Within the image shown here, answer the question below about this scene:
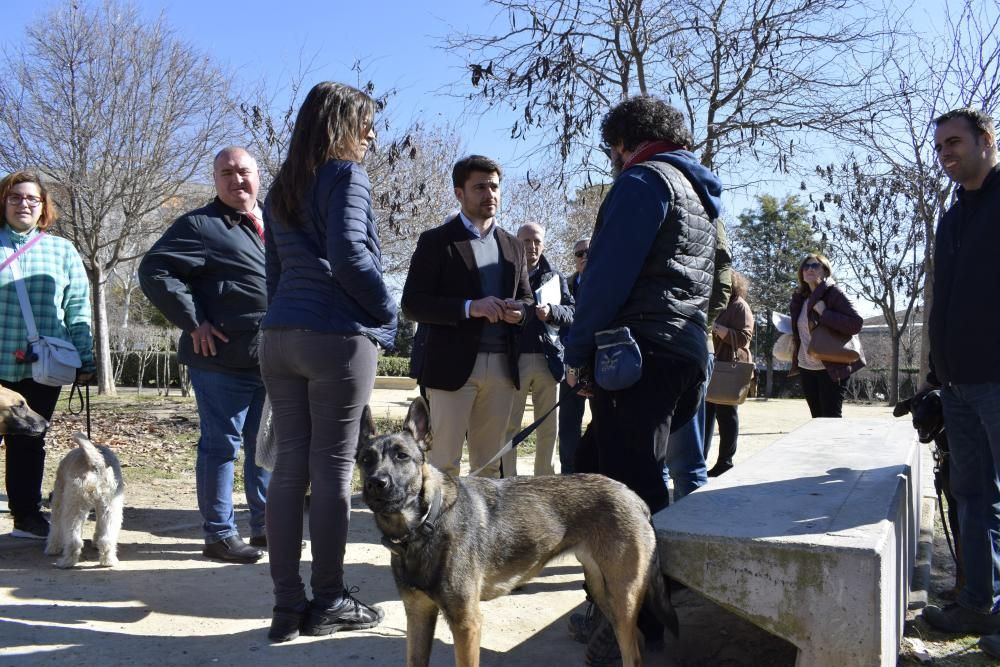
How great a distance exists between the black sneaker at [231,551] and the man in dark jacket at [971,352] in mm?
3760

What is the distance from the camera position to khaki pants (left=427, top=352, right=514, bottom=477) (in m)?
4.90

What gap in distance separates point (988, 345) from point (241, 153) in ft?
13.9

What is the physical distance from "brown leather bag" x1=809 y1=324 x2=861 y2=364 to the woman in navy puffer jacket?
547 centimetres

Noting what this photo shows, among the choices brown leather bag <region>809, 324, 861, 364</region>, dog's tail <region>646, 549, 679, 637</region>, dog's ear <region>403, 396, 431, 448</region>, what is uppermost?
brown leather bag <region>809, 324, 861, 364</region>

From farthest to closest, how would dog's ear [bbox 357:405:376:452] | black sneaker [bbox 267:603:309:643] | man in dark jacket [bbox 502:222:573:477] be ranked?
1. man in dark jacket [bbox 502:222:573:477]
2. black sneaker [bbox 267:603:309:643]
3. dog's ear [bbox 357:405:376:452]

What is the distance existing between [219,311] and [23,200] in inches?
63.1

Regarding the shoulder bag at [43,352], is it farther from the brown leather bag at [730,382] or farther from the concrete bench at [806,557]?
the brown leather bag at [730,382]

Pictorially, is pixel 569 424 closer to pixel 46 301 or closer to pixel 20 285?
pixel 46 301

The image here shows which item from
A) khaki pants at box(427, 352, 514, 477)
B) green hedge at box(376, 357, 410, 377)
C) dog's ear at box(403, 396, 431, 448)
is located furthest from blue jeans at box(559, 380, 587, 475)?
green hedge at box(376, 357, 410, 377)

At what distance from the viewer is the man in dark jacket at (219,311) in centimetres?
490

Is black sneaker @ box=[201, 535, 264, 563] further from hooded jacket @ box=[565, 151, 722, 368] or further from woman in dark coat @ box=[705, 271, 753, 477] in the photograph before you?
woman in dark coat @ box=[705, 271, 753, 477]

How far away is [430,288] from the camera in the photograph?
498 centimetres

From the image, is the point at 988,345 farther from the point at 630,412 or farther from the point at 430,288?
the point at 430,288

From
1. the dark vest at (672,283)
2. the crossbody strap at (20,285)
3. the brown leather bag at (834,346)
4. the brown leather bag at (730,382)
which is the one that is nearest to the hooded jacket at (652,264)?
the dark vest at (672,283)
